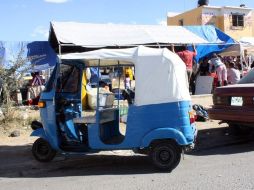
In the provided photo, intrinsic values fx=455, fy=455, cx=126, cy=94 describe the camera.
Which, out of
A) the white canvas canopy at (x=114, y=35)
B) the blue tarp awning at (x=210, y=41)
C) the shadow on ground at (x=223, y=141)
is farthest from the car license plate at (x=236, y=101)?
the blue tarp awning at (x=210, y=41)

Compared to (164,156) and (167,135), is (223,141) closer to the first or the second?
(164,156)

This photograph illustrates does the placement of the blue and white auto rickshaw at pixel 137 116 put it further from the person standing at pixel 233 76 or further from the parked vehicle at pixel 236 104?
the person standing at pixel 233 76

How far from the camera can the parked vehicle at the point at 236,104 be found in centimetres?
854

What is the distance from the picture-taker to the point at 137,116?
22.7ft

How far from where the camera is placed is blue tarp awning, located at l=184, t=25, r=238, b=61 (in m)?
18.9

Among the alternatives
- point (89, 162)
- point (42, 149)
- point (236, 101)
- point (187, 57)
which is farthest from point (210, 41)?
point (42, 149)

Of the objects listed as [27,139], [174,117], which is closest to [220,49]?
[27,139]

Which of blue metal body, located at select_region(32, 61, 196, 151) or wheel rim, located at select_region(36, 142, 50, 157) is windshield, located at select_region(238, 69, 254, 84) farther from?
wheel rim, located at select_region(36, 142, 50, 157)

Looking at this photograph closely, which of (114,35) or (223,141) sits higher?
(114,35)

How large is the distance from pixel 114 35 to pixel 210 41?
4.52 meters

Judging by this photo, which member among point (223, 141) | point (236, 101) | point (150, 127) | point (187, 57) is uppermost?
point (187, 57)

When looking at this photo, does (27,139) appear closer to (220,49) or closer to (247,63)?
(220,49)

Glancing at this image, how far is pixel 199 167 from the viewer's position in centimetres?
718

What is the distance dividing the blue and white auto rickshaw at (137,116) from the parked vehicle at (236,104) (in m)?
1.81
